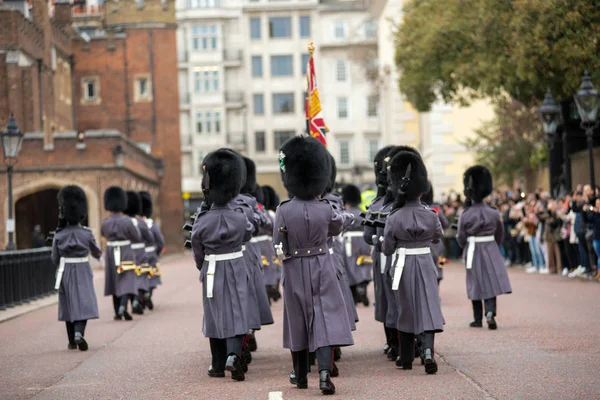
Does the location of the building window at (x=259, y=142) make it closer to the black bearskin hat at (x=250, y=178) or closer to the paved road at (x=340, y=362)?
the paved road at (x=340, y=362)

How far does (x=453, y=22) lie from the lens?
30984 millimetres

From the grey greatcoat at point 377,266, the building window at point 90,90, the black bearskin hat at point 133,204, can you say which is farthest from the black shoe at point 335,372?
the building window at point 90,90

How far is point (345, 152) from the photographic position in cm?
8394

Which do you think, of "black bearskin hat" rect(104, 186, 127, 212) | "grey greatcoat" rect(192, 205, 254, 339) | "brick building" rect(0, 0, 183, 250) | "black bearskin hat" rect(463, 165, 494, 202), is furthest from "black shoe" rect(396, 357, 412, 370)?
"brick building" rect(0, 0, 183, 250)

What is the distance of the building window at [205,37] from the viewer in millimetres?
83875

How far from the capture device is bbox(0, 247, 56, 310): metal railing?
21156mm

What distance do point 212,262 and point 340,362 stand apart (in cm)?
182

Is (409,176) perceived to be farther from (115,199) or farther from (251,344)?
(115,199)

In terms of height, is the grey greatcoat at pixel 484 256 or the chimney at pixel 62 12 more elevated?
the chimney at pixel 62 12

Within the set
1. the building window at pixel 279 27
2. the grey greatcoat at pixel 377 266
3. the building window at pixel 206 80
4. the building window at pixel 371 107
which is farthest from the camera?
the building window at pixel 279 27

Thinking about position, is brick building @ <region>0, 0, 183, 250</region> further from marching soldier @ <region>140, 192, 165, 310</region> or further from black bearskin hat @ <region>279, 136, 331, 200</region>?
black bearskin hat @ <region>279, 136, 331, 200</region>

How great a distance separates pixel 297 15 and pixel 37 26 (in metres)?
39.0

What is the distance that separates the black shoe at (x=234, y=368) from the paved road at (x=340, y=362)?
0.11 m

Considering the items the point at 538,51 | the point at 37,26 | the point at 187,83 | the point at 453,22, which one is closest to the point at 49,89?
the point at 37,26
